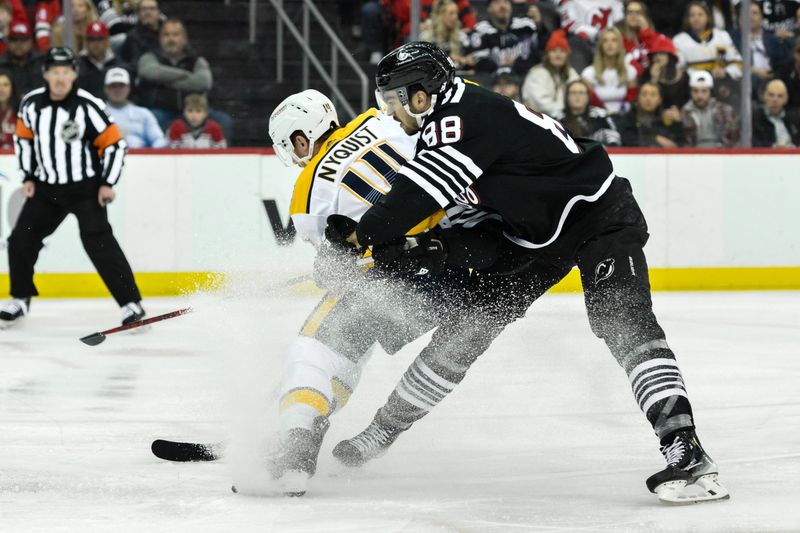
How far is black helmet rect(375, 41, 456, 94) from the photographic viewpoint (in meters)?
3.15

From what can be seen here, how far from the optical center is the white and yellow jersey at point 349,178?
3.29 metres

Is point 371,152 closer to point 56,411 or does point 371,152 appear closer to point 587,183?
point 587,183

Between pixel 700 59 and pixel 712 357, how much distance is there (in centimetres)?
341

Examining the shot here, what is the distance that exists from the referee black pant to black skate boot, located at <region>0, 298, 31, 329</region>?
0.04m

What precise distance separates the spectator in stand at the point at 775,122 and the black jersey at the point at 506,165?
5.34 meters

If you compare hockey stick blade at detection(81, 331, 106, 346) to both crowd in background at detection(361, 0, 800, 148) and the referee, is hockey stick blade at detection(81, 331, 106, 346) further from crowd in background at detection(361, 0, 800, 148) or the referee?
crowd in background at detection(361, 0, 800, 148)

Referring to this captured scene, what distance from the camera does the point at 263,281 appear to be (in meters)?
3.82

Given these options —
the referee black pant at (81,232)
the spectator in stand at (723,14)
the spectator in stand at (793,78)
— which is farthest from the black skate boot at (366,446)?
the spectator in stand at (793,78)

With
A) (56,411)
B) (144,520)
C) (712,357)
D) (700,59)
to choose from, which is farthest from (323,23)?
(144,520)

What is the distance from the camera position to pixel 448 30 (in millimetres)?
8336

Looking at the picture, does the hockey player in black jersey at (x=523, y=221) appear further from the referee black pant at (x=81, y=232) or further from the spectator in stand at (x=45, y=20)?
the spectator in stand at (x=45, y=20)

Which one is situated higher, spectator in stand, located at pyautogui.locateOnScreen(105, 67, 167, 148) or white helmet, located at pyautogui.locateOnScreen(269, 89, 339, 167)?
white helmet, located at pyautogui.locateOnScreen(269, 89, 339, 167)

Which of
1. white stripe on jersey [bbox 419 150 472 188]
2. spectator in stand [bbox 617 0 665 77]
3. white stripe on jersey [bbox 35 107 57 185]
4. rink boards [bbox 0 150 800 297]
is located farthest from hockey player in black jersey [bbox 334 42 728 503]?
spectator in stand [bbox 617 0 665 77]

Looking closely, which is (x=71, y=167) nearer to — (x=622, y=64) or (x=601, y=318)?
(x=622, y=64)
